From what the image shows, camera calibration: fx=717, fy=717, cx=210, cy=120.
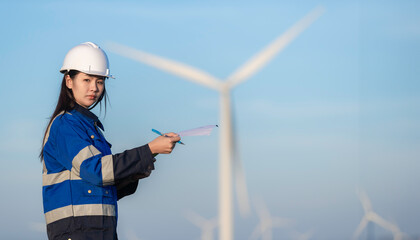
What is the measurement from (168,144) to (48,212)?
4.86 ft

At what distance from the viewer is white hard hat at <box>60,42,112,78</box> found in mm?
8211

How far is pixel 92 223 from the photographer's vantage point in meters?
7.42

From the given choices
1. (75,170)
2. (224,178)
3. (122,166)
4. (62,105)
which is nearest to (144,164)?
(122,166)

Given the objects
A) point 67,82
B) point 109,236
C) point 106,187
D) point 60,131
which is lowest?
point 109,236

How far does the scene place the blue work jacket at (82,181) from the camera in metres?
7.34

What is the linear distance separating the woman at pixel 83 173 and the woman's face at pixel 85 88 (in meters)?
0.15

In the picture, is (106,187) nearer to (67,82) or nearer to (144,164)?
(144,164)

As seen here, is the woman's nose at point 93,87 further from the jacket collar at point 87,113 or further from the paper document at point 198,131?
the paper document at point 198,131

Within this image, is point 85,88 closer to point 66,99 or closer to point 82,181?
point 66,99

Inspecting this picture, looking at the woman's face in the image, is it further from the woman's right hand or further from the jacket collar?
the woman's right hand

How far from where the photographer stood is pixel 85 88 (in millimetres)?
8156

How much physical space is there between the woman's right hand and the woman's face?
1.10 m

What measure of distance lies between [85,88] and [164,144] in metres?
1.35

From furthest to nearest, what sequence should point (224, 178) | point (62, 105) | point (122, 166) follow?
point (224, 178) → point (62, 105) → point (122, 166)
